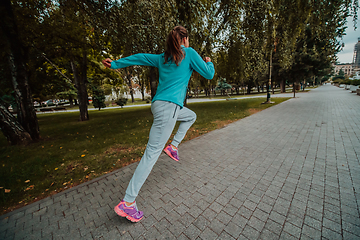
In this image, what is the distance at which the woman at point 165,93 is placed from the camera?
73.6 inches

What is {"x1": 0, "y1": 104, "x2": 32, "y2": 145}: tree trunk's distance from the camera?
492 centimetres

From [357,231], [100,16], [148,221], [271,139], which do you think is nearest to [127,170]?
[148,221]

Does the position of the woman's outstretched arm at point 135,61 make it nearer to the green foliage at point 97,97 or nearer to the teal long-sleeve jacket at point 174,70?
the teal long-sleeve jacket at point 174,70

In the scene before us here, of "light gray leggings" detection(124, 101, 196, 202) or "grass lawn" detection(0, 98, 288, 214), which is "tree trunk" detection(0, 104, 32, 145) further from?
"light gray leggings" detection(124, 101, 196, 202)

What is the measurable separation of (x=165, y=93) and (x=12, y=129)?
636 cm

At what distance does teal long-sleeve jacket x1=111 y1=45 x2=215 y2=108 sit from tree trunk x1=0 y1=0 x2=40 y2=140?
544 centimetres

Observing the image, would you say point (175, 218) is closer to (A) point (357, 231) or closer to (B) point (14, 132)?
(A) point (357, 231)

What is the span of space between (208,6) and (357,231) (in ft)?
22.8

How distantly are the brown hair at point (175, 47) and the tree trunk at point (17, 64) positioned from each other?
6.07 metres

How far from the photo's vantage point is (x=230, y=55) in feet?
31.1

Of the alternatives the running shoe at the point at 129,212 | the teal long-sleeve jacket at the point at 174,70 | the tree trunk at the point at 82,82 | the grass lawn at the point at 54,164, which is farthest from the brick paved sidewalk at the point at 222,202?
the tree trunk at the point at 82,82

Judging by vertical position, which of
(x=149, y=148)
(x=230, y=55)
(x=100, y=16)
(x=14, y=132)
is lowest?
(x=14, y=132)

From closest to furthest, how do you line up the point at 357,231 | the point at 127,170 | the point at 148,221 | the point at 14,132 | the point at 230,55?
the point at 357,231, the point at 148,221, the point at 127,170, the point at 14,132, the point at 230,55

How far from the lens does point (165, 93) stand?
6.42 ft
